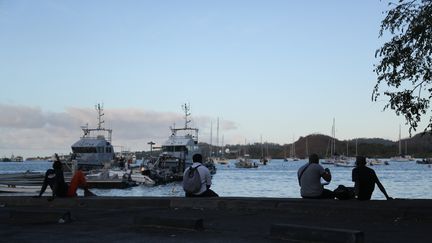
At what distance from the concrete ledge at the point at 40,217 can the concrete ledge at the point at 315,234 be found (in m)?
5.41

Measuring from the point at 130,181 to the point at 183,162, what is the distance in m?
19.7

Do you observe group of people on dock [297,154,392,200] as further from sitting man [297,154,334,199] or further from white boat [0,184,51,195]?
white boat [0,184,51,195]

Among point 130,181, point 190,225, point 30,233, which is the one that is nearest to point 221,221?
point 190,225

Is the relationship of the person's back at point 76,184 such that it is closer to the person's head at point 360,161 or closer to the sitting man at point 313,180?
the sitting man at point 313,180

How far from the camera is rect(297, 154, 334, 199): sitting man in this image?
50.3ft

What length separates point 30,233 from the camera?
11.6m

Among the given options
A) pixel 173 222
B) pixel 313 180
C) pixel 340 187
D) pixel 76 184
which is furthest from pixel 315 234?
pixel 76 184

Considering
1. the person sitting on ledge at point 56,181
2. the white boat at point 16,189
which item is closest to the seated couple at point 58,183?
the person sitting on ledge at point 56,181

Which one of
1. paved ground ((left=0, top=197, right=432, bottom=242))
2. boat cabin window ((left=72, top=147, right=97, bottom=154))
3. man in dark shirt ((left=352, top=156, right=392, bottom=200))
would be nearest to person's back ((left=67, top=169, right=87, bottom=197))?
paved ground ((left=0, top=197, right=432, bottom=242))

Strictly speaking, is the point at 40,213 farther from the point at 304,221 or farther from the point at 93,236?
the point at 304,221

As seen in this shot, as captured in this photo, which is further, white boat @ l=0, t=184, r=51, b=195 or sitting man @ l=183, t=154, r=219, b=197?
white boat @ l=0, t=184, r=51, b=195

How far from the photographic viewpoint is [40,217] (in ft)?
44.8

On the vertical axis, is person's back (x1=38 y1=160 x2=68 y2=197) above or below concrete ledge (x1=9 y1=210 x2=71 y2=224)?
above

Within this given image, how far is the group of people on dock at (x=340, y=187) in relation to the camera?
49.2ft
